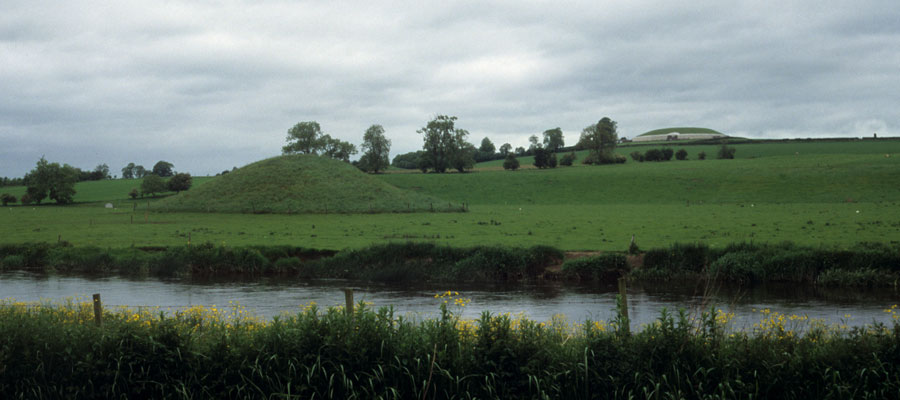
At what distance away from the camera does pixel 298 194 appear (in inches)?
3447

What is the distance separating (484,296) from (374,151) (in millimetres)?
122818

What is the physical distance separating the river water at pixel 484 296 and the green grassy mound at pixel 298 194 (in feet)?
154

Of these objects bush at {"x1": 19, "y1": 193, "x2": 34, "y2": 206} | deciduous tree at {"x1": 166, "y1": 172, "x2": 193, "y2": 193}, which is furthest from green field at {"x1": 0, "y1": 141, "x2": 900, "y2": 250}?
deciduous tree at {"x1": 166, "y1": 172, "x2": 193, "y2": 193}

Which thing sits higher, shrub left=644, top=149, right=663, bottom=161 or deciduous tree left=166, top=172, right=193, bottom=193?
shrub left=644, top=149, right=663, bottom=161

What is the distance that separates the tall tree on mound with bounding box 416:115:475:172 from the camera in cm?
14312

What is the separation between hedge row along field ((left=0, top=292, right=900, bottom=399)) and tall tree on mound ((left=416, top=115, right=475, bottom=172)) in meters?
131

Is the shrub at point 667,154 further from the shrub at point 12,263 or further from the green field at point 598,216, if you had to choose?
the shrub at point 12,263

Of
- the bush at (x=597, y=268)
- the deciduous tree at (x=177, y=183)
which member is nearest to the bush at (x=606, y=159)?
the deciduous tree at (x=177, y=183)

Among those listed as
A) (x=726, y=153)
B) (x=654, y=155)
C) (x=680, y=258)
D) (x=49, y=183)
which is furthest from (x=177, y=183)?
(x=680, y=258)

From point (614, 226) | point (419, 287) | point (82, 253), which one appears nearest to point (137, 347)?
point (419, 287)

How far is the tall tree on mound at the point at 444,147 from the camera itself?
470 feet

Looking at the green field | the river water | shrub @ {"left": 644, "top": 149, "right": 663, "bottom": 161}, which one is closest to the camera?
the river water

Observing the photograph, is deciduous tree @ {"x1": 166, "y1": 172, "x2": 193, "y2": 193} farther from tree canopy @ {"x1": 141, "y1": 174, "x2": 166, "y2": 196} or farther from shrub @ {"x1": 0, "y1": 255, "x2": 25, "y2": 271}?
shrub @ {"x1": 0, "y1": 255, "x2": 25, "y2": 271}

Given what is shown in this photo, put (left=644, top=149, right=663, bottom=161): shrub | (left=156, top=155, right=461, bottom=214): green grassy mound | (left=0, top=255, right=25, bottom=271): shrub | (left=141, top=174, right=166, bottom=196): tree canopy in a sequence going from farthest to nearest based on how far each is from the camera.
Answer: (left=644, top=149, right=663, bottom=161): shrub
(left=141, top=174, right=166, bottom=196): tree canopy
(left=156, top=155, right=461, bottom=214): green grassy mound
(left=0, top=255, right=25, bottom=271): shrub
